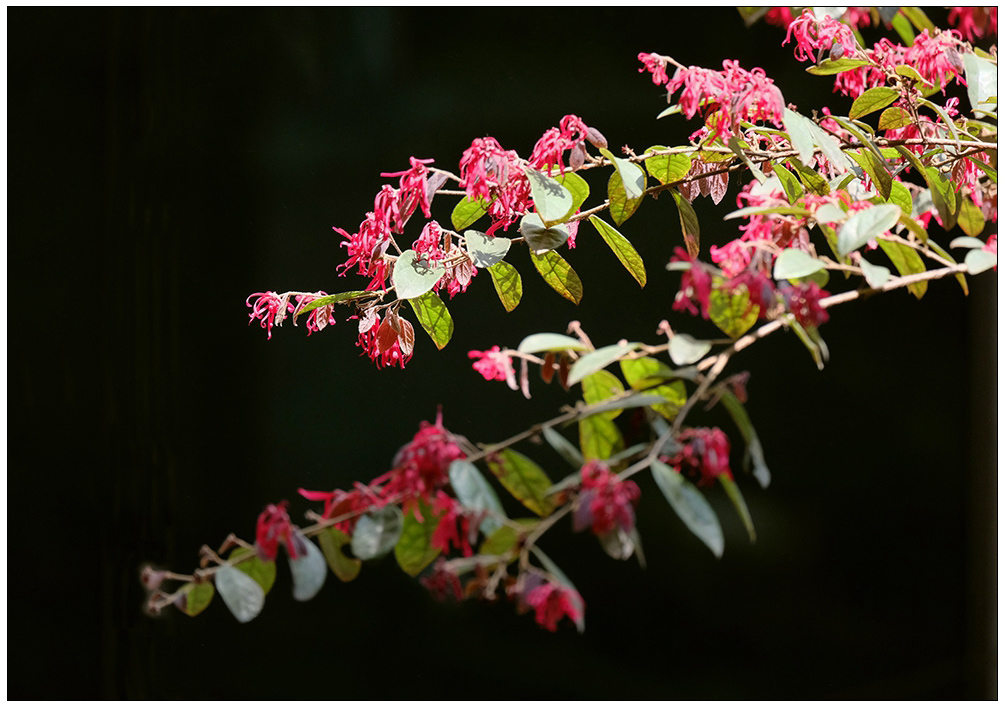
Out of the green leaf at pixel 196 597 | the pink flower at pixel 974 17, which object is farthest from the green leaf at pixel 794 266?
the pink flower at pixel 974 17

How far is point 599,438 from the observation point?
382mm

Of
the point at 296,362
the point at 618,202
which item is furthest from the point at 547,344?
the point at 296,362

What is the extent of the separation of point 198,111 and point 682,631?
106 centimetres

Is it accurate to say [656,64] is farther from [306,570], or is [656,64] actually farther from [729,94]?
[306,570]

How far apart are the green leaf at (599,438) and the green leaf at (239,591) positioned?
A: 0.18 m

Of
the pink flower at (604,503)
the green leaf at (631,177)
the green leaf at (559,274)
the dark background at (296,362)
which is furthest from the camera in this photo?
the dark background at (296,362)

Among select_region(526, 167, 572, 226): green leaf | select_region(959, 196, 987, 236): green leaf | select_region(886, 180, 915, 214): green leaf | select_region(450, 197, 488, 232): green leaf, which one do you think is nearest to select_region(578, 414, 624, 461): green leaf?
select_region(526, 167, 572, 226): green leaf

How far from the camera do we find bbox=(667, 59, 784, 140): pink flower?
47 cm

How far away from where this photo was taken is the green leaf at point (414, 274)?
1.55 ft

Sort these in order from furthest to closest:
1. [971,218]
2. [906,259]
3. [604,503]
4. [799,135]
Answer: [971,218] → [906,259] → [799,135] → [604,503]

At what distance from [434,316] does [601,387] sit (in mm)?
Result: 171

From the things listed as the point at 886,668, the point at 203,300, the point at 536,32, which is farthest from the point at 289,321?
the point at 886,668

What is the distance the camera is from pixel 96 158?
1.02 meters

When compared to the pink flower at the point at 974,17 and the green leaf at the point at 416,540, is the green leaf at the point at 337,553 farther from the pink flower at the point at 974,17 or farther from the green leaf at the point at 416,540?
the pink flower at the point at 974,17
